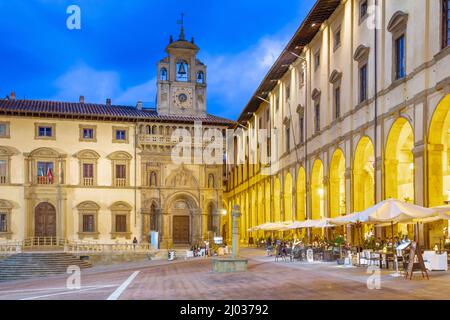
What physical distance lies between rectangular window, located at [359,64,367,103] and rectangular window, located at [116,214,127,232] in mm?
28257

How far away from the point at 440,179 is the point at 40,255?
102 feet

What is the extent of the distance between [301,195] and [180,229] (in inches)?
575

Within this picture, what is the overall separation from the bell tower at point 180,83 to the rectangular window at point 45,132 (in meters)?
10.2

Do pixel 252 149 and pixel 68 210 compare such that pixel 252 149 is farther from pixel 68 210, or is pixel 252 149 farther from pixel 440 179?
pixel 440 179

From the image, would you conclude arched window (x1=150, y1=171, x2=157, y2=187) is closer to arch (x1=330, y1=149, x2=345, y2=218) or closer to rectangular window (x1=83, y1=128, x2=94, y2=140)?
rectangular window (x1=83, y1=128, x2=94, y2=140)

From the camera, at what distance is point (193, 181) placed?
56.6m

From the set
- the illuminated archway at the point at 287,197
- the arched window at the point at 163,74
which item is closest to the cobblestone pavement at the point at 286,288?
the illuminated archway at the point at 287,197

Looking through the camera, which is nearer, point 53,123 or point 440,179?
point 440,179

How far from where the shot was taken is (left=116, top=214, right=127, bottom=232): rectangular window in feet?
178

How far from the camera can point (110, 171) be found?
54.5 meters

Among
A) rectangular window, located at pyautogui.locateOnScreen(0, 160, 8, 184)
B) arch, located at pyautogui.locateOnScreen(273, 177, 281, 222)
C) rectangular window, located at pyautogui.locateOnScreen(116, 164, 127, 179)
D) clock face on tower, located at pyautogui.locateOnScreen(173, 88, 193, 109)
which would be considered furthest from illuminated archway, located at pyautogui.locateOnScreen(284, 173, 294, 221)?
rectangular window, located at pyautogui.locateOnScreen(0, 160, 8, 184)

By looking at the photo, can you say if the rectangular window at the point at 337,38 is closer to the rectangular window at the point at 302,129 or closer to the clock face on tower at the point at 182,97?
the rectangular window at the point at 302,129

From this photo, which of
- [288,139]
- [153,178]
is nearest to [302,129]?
[288,139]
